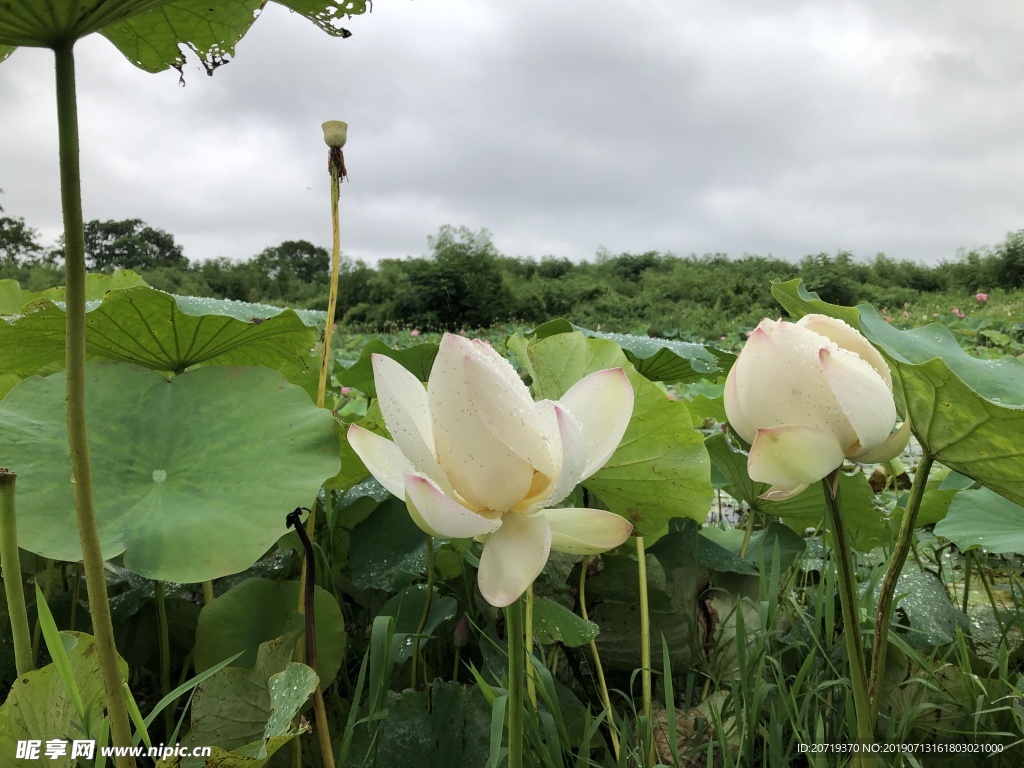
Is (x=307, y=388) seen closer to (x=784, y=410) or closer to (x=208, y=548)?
(x=208, y=548)

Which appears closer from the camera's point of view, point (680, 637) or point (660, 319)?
point (680, 637)

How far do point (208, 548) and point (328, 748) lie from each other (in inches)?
6.0

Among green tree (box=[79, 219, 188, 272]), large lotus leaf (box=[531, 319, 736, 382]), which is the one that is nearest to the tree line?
green tree (box=[79, 219, 188, 272])

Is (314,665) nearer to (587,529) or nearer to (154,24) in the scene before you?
(587,529)

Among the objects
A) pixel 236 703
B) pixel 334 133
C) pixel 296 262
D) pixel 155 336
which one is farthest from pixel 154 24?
pixel 296 262

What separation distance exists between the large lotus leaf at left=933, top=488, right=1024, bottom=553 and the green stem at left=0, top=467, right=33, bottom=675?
Result: 2.38 feet

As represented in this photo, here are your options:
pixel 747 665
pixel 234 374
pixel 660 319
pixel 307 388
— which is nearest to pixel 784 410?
pixel 747 665

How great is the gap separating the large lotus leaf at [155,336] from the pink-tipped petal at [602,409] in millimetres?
360

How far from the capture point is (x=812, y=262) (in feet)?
49.9

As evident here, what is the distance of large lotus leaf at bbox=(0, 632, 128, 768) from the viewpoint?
0.37 metres

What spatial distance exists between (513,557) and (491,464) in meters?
0.04

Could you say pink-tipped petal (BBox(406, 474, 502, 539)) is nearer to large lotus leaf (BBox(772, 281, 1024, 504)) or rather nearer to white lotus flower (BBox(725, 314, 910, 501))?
white lotus flower (BBox(725, 314, 910, 501))

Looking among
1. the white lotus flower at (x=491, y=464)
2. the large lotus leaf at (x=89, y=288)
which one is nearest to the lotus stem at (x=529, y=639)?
the white lotus flower at (x=491, y=464)

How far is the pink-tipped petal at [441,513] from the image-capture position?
26 cm
